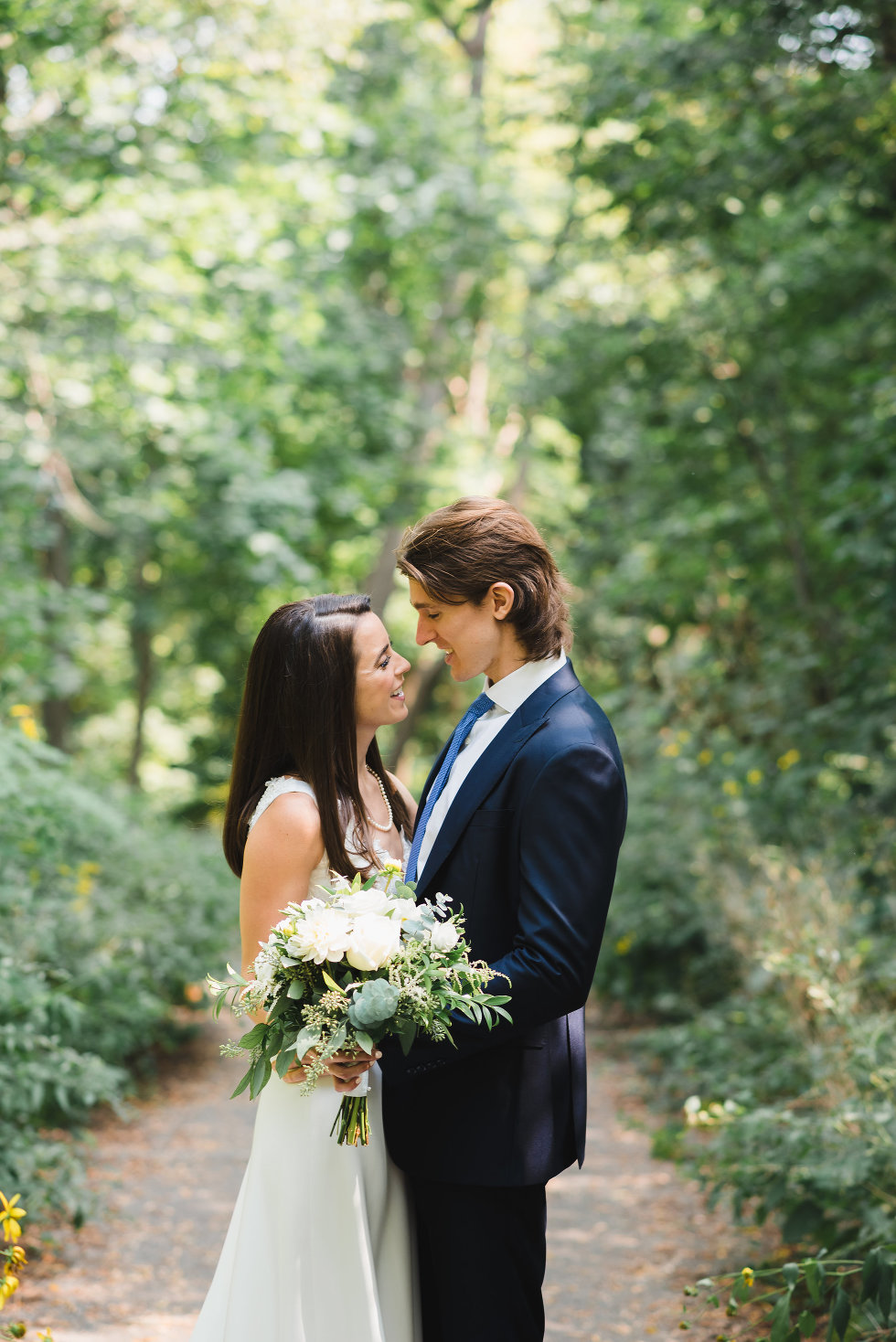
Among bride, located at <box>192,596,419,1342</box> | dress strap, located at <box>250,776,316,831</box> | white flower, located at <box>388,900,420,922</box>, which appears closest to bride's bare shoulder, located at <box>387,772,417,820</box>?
bride, located at <box>192,596,419,1342</box>

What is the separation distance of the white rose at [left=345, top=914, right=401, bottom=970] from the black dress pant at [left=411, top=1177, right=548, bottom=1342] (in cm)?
63

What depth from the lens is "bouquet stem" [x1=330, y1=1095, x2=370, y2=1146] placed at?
2271 millimetres

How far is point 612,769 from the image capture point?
2260 mm

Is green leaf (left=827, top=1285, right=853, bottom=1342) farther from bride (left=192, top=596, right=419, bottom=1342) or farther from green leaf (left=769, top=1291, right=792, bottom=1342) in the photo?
bride (left=192, top=596, right=419, bottom=1342)

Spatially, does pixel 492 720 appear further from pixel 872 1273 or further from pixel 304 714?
pixel 872 1273

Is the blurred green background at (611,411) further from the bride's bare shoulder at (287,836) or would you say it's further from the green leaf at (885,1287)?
the bride's bare shoulder at (287,836)

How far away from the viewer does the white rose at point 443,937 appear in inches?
80.5

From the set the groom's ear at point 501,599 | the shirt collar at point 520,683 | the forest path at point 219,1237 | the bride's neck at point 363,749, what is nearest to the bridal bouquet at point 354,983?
the shirt collar at point 520,683

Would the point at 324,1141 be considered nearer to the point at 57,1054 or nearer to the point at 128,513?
the point at 57,1054

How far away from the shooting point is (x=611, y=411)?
12594 mm

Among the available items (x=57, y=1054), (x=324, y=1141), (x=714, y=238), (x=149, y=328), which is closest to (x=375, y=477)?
(x=149, y=328)

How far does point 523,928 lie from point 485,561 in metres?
0.71

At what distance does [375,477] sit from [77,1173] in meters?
10.9

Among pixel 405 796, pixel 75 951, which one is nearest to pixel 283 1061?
pixel 405 796
